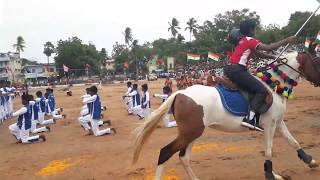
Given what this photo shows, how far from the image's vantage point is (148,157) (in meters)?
9.89

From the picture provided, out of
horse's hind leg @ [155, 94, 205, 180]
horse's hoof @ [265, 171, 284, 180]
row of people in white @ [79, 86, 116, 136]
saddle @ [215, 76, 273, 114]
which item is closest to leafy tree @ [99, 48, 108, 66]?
row of people in white @ [79, 86, 116, 136]

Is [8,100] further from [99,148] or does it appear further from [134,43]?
[134,43]

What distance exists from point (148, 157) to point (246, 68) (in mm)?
3541

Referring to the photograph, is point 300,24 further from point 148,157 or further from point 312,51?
point 312,51

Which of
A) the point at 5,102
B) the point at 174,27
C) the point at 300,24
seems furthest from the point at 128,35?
the point at 5,102

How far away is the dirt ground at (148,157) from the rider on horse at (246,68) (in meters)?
1.28

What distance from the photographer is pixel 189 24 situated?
113000 millimetres

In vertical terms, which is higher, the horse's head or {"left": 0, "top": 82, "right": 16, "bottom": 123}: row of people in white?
the horse's head

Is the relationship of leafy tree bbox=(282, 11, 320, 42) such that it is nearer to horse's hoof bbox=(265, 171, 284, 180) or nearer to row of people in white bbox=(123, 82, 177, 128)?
row of people in white bbox=(123, 82, 177, 128)

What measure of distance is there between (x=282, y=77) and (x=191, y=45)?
279ft

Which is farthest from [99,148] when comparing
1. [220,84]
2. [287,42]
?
[287,42]

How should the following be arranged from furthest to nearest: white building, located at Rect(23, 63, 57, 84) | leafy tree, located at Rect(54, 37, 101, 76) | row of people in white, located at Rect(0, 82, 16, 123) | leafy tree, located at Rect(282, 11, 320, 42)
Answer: white building, located at Rect(23, 63, 57, 84) → leafy tree, located at Rect(54, 37, 101, 76) → leafy tree, located at Rect(282, 11, 320, 42) → row of people in white, located at Rect(0, 82, 16, 123)

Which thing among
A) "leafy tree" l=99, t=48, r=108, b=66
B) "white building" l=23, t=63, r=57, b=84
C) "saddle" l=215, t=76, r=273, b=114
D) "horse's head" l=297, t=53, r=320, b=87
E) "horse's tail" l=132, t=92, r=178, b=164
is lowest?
"white building" l=23, t=63, r=57, b=84

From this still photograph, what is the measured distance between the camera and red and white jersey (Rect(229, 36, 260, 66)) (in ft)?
24.2
